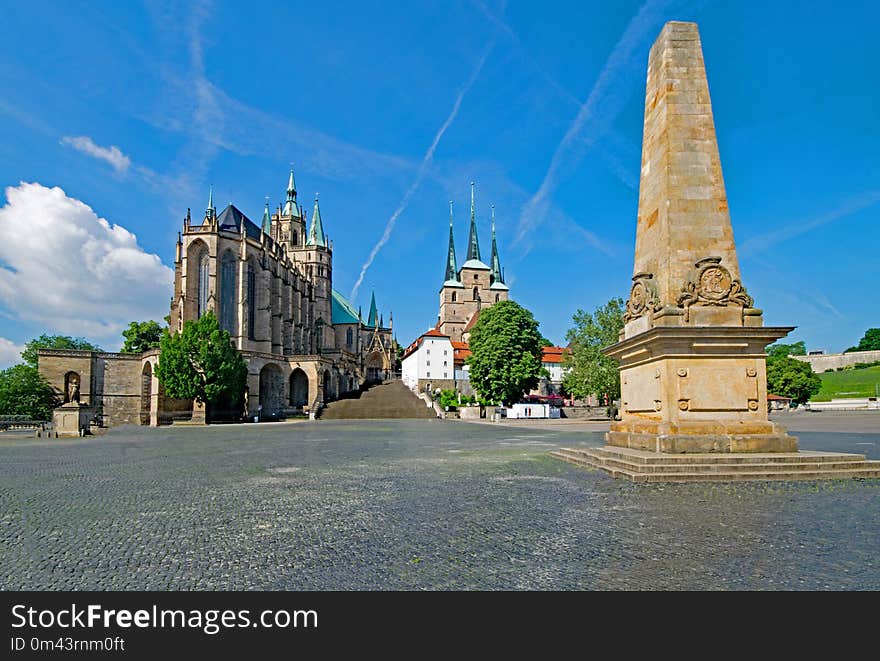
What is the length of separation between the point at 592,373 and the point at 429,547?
39.5 metres

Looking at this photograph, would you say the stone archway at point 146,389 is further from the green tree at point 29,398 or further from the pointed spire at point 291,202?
the pointed spire at point 291,202

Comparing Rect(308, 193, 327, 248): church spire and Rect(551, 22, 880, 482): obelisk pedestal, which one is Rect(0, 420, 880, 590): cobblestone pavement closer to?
Rect(551, 22, 880, 482): obelisk pedestal

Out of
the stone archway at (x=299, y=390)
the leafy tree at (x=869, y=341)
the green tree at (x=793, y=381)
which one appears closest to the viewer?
the stone archway at (x=299, y=390)

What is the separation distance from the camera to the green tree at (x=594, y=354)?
41812 mm

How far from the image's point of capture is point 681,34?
10.2m

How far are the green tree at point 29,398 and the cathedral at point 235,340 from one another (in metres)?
0.98

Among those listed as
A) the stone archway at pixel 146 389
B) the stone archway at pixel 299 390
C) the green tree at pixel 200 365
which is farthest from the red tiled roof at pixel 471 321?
the green tree at pixel 200 365

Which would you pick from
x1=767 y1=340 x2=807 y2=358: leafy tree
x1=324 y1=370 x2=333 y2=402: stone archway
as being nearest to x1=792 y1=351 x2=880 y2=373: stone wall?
x1=767 y1=340 x2=807 y2=358: leafy tree

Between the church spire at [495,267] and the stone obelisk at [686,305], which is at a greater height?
the church spire at [495,267]

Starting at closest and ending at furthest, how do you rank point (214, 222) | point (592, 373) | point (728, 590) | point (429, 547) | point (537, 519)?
1. point (728, 590)
2. point (429, 547)
3. point (537, 519)
4. point (592, 373)
5. point (214, 222)

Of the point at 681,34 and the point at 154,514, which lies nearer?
the point at 154,514

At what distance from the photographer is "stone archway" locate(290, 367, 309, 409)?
63.6m
